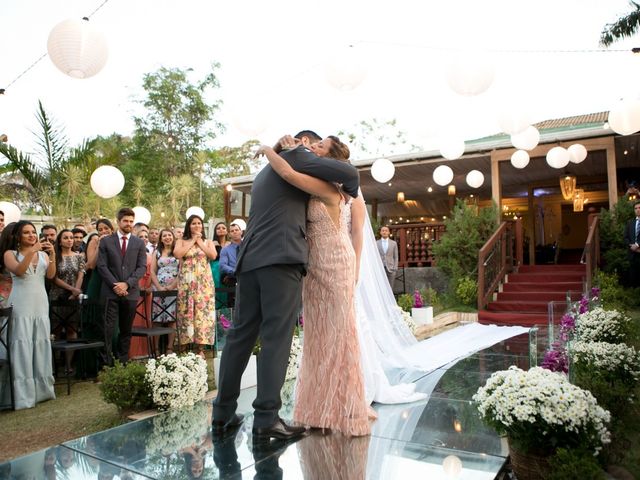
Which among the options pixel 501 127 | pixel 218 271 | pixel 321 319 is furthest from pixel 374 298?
pixel 501 127

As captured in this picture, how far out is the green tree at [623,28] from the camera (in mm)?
12297

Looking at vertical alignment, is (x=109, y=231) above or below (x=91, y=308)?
above

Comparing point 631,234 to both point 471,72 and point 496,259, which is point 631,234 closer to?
point 496,259

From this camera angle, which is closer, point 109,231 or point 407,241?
point 109,231

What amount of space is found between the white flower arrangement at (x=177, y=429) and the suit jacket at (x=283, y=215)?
1066 mm

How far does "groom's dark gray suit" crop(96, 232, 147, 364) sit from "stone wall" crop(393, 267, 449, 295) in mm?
8504

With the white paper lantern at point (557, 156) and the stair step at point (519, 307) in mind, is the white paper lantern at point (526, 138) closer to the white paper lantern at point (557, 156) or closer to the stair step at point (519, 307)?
the white paper lantern at point (557, 156)

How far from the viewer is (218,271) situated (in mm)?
8164

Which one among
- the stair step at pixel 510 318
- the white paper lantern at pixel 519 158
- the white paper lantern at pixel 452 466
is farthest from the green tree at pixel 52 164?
the white paper lantern at pixel 452 466

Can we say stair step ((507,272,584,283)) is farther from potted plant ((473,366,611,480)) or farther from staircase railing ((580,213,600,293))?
potted plant ((473,366,611,480))

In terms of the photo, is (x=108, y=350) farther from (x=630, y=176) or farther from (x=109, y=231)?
(x=630, y=176)

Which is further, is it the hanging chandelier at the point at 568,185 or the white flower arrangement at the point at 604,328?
the hanging chandelier at the point at 568,185

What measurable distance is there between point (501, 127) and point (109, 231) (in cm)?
679

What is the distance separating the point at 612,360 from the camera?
4.02 meters
